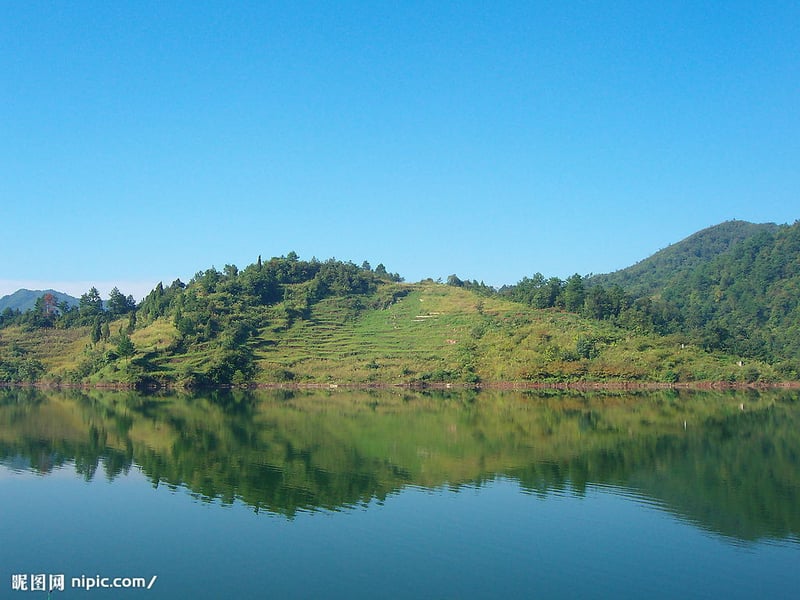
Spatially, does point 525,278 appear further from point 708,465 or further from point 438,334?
point 708,465

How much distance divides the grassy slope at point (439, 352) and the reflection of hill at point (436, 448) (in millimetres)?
20551

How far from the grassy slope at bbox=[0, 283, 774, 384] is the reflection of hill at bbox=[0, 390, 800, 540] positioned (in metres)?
20.6

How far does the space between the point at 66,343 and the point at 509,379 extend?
74003mm

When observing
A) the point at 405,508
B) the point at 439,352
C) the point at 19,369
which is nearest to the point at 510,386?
the point at 439,352

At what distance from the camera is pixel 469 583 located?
58.5 ft

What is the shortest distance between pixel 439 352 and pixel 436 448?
2302 inches

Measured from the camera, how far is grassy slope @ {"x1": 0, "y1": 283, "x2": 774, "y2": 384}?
291ft

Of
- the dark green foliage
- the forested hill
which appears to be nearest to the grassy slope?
the dark green foliage

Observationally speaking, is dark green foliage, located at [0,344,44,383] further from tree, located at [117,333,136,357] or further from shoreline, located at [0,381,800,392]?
tree, located at [117,333,136,357]

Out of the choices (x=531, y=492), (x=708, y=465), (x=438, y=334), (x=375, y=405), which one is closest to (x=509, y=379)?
(x=438, y=334)

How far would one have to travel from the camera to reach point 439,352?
Result: 322ft

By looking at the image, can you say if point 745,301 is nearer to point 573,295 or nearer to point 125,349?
point 573,295
